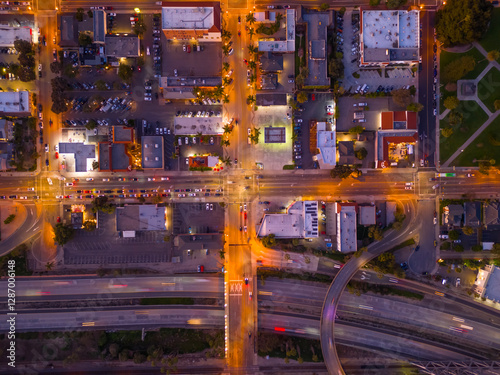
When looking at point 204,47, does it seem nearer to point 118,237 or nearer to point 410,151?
point 118,237

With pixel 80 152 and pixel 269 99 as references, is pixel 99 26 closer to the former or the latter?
pixel 80 152

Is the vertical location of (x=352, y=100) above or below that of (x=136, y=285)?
above

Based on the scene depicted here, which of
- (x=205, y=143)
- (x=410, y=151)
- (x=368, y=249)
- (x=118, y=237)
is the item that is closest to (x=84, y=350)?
(x=118, y=237)

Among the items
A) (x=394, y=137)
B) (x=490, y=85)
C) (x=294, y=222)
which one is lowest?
(x=294, y=222)

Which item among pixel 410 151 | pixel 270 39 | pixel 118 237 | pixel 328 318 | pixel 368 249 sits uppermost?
pixel 270 39

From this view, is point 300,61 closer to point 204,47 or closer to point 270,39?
point 270,39

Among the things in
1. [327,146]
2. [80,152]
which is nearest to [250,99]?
[327,146]

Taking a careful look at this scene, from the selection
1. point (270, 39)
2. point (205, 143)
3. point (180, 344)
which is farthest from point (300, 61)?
point (180, 344)
